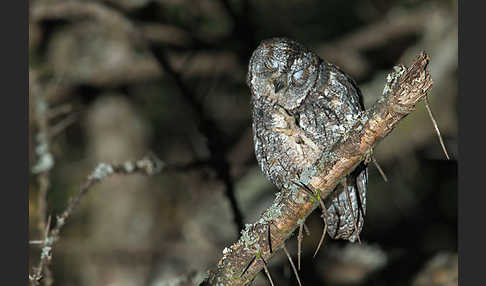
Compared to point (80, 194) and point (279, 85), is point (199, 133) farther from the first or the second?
point (80, 194)

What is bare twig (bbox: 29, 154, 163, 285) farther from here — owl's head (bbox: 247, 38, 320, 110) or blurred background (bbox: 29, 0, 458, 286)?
blurred background (bbox: 29, 0, 458, 286)

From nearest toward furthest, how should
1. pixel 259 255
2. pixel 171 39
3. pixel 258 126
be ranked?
pixel 259 255 → pixel 258 126 → pixel 171 39

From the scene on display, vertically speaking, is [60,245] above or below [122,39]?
below

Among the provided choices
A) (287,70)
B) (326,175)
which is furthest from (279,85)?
(326,175)

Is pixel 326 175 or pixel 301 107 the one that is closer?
pixel 326 175

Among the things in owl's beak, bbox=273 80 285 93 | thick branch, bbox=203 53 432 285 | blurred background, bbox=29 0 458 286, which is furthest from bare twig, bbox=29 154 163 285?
blurred background, bbox=29 0 458 286

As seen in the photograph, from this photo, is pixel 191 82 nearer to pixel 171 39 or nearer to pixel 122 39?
pixel 171 39

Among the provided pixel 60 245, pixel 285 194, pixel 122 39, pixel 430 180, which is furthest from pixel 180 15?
pixel 285 194
